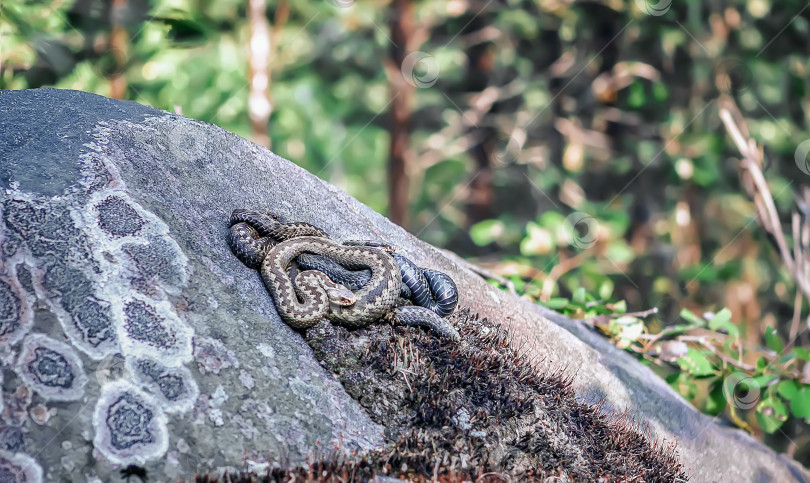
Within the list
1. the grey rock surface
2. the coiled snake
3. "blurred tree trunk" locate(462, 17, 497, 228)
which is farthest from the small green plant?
"blurred tree trunk" locate(462, 17, 497, 228)

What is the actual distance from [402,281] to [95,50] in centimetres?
791

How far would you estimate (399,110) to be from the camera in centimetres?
1692

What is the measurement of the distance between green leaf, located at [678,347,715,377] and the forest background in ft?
6.49

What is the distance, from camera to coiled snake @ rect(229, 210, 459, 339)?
17.1 feet

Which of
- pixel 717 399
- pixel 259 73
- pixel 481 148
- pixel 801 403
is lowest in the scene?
pixel 259 73

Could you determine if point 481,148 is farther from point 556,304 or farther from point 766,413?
point 766,413

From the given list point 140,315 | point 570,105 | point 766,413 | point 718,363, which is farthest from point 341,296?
point 570,105

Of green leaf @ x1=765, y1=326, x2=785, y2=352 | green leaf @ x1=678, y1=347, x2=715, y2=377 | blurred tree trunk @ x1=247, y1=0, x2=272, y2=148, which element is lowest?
blurred tree trunk @ x1=247, y1=0, x2=272, y2=148

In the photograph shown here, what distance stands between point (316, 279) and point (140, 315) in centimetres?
133

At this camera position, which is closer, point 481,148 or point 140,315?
point 140,315

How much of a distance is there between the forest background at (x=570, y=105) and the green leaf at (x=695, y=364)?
6.49 ft

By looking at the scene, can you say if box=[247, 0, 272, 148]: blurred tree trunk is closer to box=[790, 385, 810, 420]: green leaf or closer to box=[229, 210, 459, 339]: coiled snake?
box=[229, 210, 459, 339]: coiled snake

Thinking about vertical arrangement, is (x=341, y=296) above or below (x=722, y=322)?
below

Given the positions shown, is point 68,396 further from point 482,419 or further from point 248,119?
point 248,119
